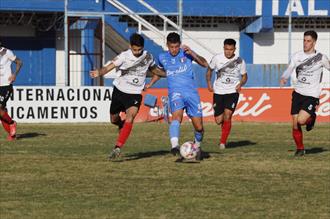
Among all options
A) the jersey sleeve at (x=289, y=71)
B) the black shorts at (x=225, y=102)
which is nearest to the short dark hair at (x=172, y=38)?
the jersey sleeve at (x=289, y=71)

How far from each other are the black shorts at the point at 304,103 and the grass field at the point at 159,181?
792mm

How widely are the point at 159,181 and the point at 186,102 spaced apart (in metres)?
2.59

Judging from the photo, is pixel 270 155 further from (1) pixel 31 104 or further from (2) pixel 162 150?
(1) pixel 31 104

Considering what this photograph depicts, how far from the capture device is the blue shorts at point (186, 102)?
13773mm

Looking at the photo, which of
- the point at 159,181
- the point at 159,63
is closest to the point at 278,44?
the point at 159,63

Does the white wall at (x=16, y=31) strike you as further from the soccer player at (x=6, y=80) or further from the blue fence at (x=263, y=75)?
the soccer player at (x=6, y=80)

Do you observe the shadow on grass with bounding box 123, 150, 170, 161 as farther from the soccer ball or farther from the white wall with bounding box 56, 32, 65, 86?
the white wall with bounding box 56, 32, 65, 86

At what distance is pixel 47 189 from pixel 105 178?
1117 mm

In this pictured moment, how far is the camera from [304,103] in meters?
14.6

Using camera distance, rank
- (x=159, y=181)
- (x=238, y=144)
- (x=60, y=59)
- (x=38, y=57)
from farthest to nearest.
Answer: (x=60, y=59) → (x=38, y=57) → (x=238, y=144) → (x=159, y=181)

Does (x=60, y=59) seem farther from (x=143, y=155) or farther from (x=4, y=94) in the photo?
(x=143, y=155)

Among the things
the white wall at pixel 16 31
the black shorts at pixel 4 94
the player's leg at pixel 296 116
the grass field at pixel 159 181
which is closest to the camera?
the grass field at pixel 159 181

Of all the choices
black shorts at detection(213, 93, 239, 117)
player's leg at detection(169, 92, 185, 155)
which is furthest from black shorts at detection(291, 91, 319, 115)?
black shorts at detection(213, 93, 239, 117)

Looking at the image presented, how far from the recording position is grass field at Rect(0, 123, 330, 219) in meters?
9.41
